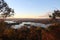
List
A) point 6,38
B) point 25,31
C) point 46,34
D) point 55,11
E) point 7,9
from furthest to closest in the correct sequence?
point 55,11 → point 7,9 → point 25,31 → point 6,38 → point 46,34

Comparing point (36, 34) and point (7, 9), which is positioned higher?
point (7, 9)

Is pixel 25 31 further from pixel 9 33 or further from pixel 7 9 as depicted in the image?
pixel 7 9

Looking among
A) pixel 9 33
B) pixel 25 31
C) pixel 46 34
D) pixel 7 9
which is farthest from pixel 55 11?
pixel 46 34

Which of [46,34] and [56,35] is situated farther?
[46,34]

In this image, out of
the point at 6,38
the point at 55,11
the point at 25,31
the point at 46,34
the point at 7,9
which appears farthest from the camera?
the point at 55,11

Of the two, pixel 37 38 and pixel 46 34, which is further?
pixel 37 38

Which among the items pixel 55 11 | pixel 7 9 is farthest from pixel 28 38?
pixel 55 11

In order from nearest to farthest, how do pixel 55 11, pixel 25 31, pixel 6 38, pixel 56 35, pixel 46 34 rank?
pixel 56 35 < pixel 46 34 < pixel 6 38 < pixel 25 31 < pixel 55 11

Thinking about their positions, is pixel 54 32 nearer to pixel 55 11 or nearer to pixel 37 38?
pixel 37 38

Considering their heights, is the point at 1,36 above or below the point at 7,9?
below
